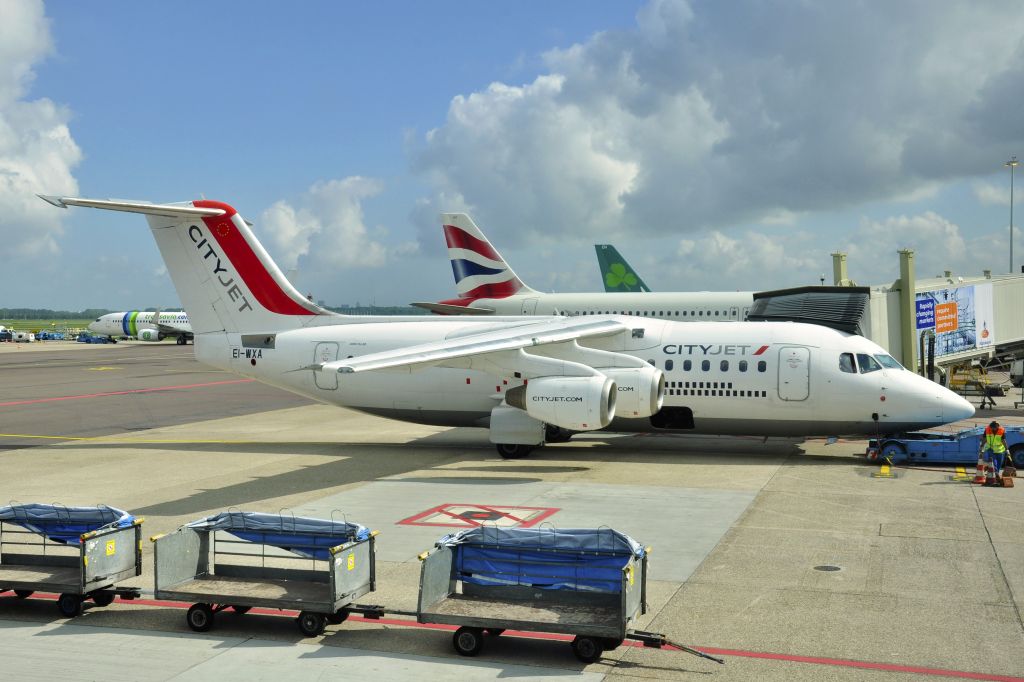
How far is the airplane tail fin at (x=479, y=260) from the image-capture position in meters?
52.5

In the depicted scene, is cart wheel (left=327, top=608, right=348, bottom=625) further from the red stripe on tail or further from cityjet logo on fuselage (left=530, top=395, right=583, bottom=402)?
the red stripe on tail

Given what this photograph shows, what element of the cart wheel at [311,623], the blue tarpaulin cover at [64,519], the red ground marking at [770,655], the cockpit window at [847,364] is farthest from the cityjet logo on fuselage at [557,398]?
the cart wheel at [311,623]

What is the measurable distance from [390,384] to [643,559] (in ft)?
53.2

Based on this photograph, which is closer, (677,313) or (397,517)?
(397,517)

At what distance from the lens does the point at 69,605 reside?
1207 cm

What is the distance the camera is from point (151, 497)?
20031 mm

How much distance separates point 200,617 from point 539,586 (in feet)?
13.7

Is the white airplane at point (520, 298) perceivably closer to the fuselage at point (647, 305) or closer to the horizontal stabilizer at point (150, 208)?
the fuselage at point (647, 305)

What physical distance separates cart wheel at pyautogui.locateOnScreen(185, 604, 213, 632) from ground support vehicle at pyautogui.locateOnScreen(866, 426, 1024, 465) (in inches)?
684

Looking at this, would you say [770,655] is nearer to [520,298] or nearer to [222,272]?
[222,272]

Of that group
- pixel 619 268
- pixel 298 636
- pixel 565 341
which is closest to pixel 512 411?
pixel 565 341

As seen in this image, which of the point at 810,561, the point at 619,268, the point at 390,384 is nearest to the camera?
the point at 810,561

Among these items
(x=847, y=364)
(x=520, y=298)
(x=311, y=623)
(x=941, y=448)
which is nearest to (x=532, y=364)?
(x=847, y=364)

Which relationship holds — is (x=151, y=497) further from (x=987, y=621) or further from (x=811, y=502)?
(x=987, y=621)
